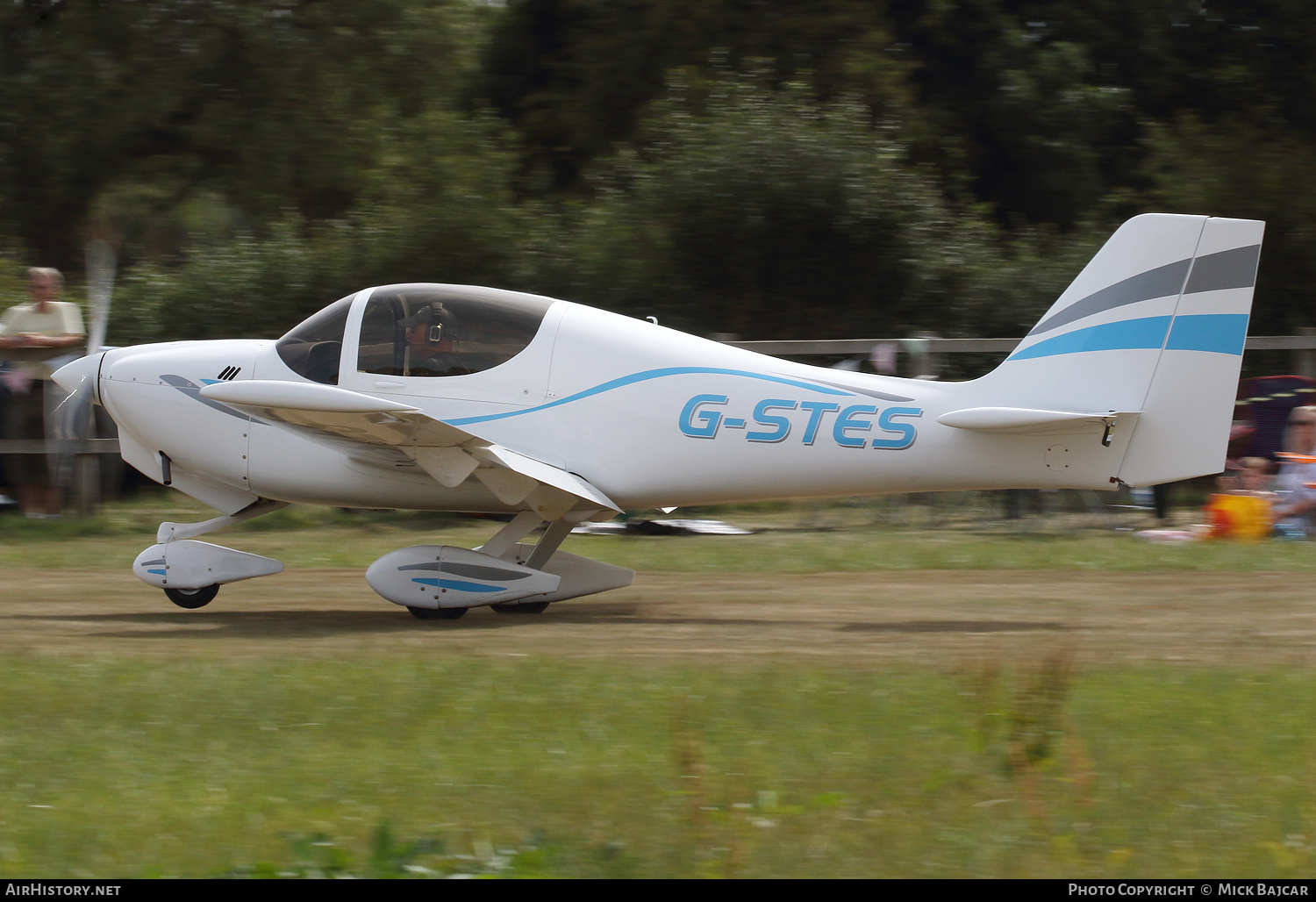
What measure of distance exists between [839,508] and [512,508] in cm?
521

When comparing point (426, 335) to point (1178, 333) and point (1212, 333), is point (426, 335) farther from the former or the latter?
point (1212, 333)

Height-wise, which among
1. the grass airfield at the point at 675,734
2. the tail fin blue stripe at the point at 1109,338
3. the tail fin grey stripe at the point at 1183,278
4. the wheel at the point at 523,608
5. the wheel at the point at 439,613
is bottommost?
the wheel at the point at 523,608

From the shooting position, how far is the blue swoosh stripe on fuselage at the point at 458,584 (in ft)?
25.8

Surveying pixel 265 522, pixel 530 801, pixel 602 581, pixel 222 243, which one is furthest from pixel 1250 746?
pixel 222 243

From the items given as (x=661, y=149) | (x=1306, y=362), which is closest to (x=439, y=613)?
(x=1306, y=362)

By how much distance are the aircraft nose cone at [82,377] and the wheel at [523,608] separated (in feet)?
9.61

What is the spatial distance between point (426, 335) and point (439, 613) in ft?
5.62

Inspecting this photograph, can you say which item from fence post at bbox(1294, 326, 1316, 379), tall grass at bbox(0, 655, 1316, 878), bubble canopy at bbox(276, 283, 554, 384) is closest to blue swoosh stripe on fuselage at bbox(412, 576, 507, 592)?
bubble canopy at bbox(276, 283, 554, 384)

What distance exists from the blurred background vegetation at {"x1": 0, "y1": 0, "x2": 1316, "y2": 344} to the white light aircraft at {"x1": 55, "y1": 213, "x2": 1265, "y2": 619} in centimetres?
789

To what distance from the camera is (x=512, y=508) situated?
26.6 feet

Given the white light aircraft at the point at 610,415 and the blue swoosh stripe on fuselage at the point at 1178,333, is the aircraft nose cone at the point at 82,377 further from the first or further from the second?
the blue swoosh stripe on fuselage at the point at 1178,333

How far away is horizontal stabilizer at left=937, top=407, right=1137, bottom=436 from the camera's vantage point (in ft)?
24.3

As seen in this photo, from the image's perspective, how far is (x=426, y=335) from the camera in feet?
25.7

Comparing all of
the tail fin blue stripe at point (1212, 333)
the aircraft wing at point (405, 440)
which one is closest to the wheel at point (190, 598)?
the aircraft wing at point (405, 440)
